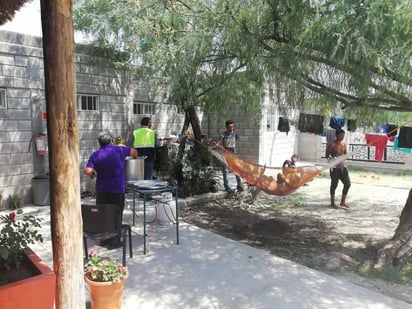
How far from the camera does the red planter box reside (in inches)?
74.9

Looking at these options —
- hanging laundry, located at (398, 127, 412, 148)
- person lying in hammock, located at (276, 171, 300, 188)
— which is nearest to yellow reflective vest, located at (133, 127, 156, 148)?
person lying in hammock, located at (276, 171, 300, 188)

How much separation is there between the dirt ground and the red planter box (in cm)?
266

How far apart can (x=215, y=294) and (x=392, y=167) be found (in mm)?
10090

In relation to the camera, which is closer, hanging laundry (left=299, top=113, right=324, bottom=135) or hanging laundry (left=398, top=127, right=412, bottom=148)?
hanging laundry (left=299, top=113, right=324, bottom=135)

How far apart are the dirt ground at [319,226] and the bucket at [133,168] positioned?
3.21 ft

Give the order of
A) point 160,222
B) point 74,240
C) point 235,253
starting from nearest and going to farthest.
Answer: point 74,240
point 235,253
point 160,222

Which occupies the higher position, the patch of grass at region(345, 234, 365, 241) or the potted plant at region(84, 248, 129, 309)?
the potted plant at region(84, 248, 129, 309)

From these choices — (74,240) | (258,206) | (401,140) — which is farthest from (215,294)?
(401,140)

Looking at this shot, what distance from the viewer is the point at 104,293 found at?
2354mm

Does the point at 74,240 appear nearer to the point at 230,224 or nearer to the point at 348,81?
the point at 348,81

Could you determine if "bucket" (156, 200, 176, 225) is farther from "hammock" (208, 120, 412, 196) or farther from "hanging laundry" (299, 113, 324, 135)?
"hanging laundry" (299, 113, 324, 135)

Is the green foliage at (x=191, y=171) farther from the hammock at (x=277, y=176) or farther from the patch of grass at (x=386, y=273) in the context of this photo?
the patch of grass at (x=386, y=273)

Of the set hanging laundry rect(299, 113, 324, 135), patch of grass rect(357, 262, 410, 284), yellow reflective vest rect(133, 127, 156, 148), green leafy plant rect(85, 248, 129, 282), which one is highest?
hanging laundry rect(299, 113, 324, 135)

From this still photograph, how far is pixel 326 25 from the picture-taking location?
261 centimetres
